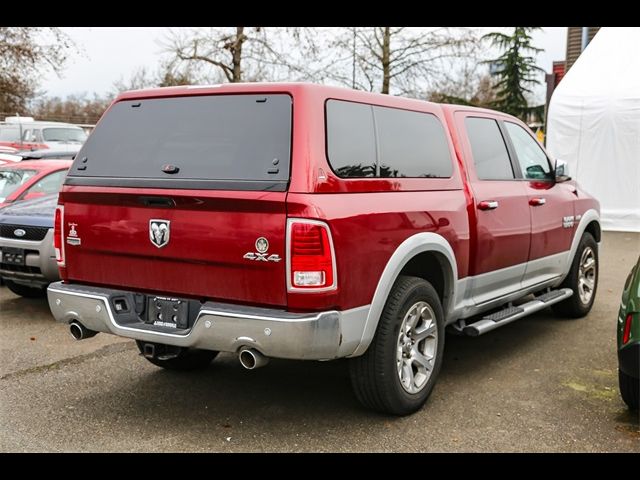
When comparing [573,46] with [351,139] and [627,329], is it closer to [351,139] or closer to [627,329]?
[627,329]

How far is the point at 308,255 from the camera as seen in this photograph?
354 centimetres

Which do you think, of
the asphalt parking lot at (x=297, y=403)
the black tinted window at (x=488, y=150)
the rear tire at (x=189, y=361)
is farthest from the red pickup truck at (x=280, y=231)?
the rear tire at (x=189, y=361)

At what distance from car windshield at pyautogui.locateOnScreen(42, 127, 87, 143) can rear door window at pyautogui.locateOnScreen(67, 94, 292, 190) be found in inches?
602

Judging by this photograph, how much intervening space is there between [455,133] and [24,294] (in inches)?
203

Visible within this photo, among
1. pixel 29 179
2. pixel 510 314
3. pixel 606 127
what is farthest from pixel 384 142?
pixel 606 127

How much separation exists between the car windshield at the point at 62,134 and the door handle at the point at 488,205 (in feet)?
52.2

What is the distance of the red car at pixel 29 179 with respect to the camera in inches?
330

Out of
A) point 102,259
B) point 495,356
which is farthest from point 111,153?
point 495,356

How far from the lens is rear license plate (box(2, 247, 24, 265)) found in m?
6.73

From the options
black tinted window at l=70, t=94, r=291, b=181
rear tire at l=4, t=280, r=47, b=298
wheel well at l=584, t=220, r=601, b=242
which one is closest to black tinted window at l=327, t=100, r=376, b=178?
black tinted window at l=70, t=94, r=291, b=181

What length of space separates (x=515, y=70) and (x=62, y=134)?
17.3 meters

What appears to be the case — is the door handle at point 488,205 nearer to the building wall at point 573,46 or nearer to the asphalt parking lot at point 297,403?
the asphalt parking lot at point 297,403

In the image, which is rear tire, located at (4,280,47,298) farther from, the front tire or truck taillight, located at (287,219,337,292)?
truck taillight, located at (287,219,337,292)
